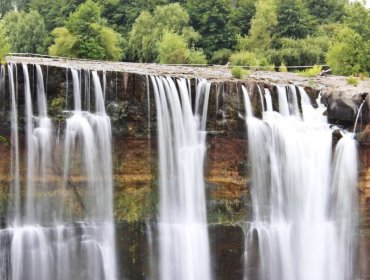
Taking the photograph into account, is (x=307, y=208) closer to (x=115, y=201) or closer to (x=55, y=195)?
(x=115, y=201)

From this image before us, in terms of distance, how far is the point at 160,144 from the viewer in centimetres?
2269

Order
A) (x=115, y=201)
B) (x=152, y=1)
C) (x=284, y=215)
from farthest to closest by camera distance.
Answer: (x=152, y=1) < (x=284, y=215) < (x=115, y=201)

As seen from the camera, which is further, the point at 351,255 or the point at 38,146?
the point at 351,255

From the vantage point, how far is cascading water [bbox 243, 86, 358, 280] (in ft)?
76.9

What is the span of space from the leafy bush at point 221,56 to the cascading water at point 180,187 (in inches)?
863

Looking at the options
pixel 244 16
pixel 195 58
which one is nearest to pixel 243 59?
pixel 195 58

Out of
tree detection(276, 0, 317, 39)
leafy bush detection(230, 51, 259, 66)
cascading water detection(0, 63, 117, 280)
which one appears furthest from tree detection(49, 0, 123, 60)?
tree detection(276, 0, 317, 39)

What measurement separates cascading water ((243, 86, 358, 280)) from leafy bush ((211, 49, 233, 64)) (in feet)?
68.9

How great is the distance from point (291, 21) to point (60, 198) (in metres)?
31.1

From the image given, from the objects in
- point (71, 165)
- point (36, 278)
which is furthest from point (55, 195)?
point (36, 278)

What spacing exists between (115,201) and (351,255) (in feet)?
31.9

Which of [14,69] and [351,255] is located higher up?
[14,69]

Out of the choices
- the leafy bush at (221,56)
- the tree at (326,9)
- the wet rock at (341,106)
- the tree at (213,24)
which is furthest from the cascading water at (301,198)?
the tree at (326,9)

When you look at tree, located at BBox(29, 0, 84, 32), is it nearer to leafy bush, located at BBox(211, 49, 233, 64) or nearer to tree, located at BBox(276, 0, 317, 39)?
leafy bush, located at BBox(211, 49, 233, 64)
